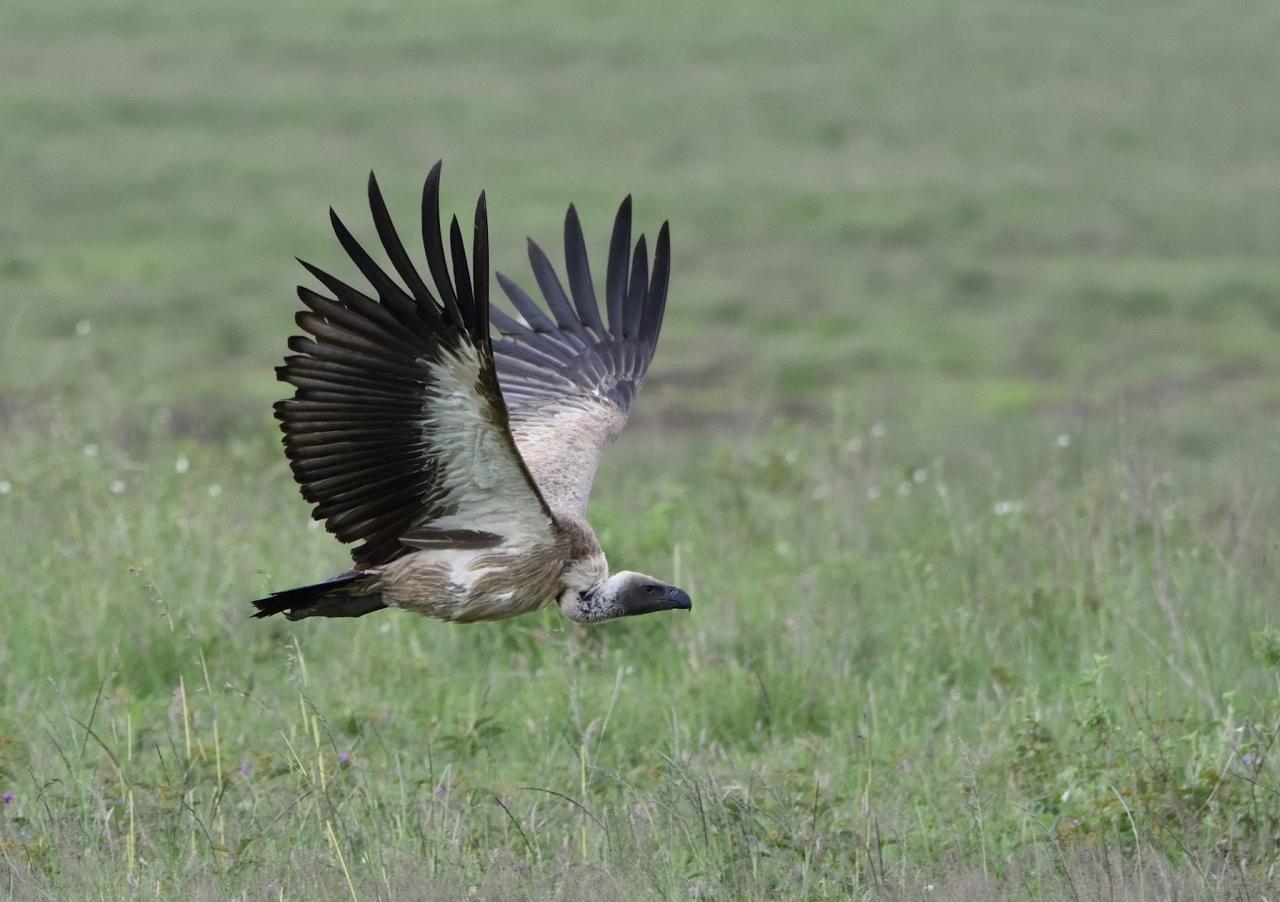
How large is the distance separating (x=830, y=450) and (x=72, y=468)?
3.15 meters

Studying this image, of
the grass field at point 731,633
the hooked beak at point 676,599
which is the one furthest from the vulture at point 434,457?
the grass field at point 731,633

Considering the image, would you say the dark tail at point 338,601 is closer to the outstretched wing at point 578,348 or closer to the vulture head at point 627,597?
the vulture head at point 627,597

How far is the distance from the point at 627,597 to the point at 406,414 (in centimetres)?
88

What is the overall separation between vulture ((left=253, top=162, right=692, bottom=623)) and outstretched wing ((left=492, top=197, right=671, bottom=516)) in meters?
0.02

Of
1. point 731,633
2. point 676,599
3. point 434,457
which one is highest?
point 434,457

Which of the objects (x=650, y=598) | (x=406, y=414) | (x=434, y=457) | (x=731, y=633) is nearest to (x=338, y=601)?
(x=434, y=457)

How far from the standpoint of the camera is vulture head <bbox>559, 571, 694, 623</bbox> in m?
5.77

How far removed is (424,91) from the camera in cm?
2817

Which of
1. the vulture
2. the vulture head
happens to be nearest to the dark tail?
the vulture

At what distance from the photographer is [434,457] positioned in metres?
5.46

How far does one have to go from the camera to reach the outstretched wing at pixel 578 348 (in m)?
6.75

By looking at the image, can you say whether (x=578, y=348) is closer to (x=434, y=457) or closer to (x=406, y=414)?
(x=434, y=457)

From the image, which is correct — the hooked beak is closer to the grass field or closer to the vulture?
the vulture

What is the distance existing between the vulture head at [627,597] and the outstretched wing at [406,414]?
258 millimetres
